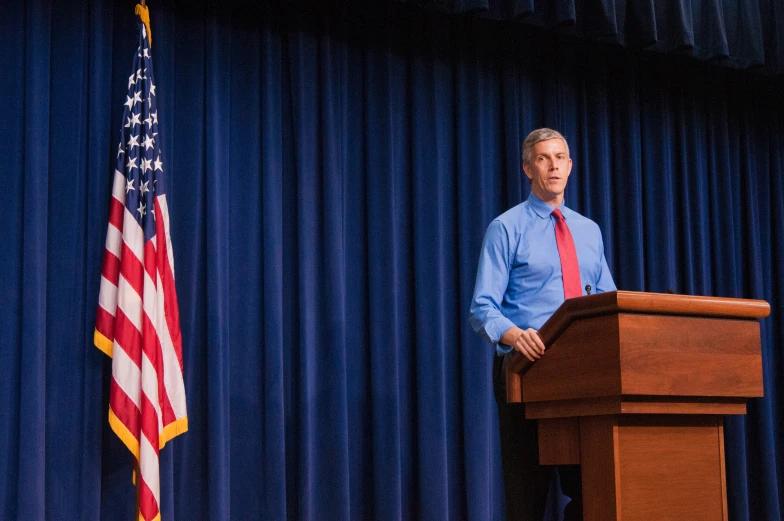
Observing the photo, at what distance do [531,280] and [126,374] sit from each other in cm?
173

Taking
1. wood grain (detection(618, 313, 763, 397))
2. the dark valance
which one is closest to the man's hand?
wood grain (detection(618, 313, 763, 397))

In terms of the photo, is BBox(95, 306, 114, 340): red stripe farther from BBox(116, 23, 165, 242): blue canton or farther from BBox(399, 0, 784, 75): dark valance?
BBox(399, 0, 784, 75): dark valance

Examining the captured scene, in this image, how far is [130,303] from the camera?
3713 millimetres

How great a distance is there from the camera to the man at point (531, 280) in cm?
289

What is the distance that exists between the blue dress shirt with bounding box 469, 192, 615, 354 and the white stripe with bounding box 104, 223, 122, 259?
64.8 inches

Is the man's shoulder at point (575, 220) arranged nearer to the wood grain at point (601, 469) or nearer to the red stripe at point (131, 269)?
the wood grain at point (601, 469)

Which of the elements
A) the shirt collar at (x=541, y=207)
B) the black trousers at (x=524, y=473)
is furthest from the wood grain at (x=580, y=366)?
the shirt collar at (x=541, y=207)

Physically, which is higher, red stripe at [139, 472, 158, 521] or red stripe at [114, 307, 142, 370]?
red stripe at [114, 307, 142, 370]

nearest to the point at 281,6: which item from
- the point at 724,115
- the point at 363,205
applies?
the point at 363,205

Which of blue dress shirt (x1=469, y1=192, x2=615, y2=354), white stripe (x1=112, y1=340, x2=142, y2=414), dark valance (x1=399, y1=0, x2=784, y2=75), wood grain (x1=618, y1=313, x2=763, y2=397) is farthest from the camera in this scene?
dark valance (x1=399, y1=0, x2=784, y2=75)

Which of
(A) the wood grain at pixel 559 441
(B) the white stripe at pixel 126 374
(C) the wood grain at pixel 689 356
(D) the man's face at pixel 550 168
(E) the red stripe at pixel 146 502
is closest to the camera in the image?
(C) the wood grain at pixel 689 356

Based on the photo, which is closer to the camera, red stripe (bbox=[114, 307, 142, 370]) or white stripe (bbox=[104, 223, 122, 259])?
red stripe (bbox=[114, 307, 142, 370])

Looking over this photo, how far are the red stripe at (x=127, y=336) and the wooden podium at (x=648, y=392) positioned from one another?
188cm

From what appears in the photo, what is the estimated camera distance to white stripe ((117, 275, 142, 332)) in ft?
12.1
